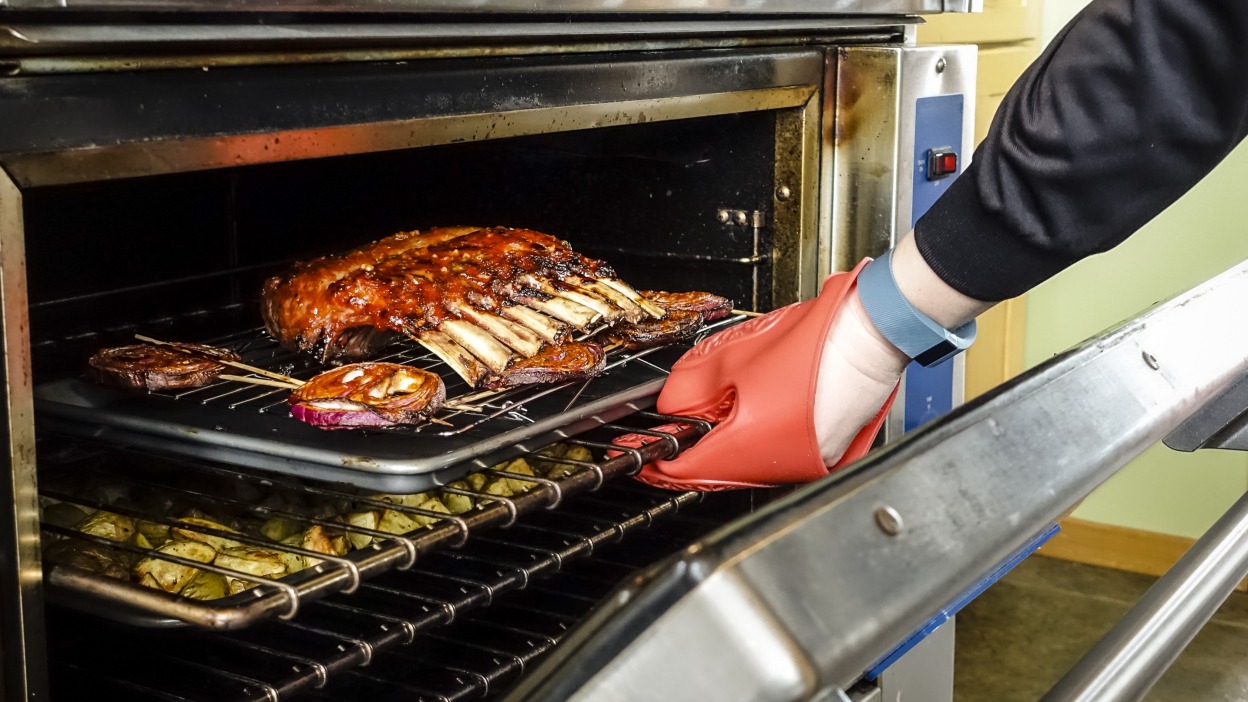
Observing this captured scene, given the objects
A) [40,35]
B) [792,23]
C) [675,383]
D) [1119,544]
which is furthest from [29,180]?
[1119,544]

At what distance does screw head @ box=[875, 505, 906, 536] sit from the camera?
2.15 feet

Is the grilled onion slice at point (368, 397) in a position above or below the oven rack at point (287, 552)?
above

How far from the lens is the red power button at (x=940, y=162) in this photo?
5.87 feet

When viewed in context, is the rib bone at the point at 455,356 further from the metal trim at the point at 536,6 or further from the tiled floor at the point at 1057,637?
the tiled floor at the point at 1057,637

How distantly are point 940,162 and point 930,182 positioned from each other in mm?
33

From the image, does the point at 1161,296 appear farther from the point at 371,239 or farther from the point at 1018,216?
the point at 1018,216

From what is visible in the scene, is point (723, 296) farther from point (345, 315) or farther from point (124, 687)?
point (124, 687)

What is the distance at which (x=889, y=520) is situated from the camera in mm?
659

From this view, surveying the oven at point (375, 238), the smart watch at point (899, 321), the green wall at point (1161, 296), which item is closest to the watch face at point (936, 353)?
the smart watch at point (899, 321)

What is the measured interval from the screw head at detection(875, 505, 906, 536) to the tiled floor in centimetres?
279

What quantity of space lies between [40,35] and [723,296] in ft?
3.80

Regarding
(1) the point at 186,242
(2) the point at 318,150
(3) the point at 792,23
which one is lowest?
(1) the point at 186,242

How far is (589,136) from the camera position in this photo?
188 cm

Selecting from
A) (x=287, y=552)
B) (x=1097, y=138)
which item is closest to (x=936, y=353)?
(x=1097, y=138)
